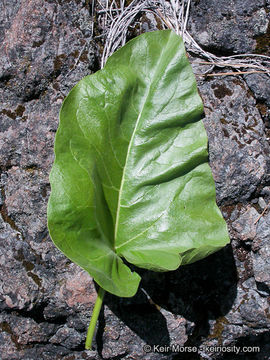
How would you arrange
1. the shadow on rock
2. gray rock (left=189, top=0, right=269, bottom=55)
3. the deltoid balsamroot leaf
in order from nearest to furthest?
the deltoid balsamroot leaf < the shadow on rock < gray rock (left=189, top=0, right=269, bottom=55)

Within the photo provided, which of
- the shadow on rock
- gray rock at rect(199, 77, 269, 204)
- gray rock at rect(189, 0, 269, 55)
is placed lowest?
the shadow on rock

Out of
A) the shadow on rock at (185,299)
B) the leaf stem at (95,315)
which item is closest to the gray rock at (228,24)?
the shadow on rock at (185,299)

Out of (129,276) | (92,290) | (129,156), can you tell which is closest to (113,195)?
(129,156)

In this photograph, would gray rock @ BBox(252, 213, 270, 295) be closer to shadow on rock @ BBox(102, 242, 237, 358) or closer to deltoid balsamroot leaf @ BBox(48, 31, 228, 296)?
shadow on rock @ BBox(102, 242, 237, 358)

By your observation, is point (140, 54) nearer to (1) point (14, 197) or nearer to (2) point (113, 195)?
(2) point (113, 195)

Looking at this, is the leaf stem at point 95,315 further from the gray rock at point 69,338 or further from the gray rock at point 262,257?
the gray rock at point 262,257

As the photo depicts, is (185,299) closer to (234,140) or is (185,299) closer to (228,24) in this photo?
(234,140)

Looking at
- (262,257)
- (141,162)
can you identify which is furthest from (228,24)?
(262,257)

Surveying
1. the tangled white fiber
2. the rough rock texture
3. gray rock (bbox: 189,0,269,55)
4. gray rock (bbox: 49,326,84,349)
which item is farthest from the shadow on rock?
gray rock (bbox: 189,0,269,55)
